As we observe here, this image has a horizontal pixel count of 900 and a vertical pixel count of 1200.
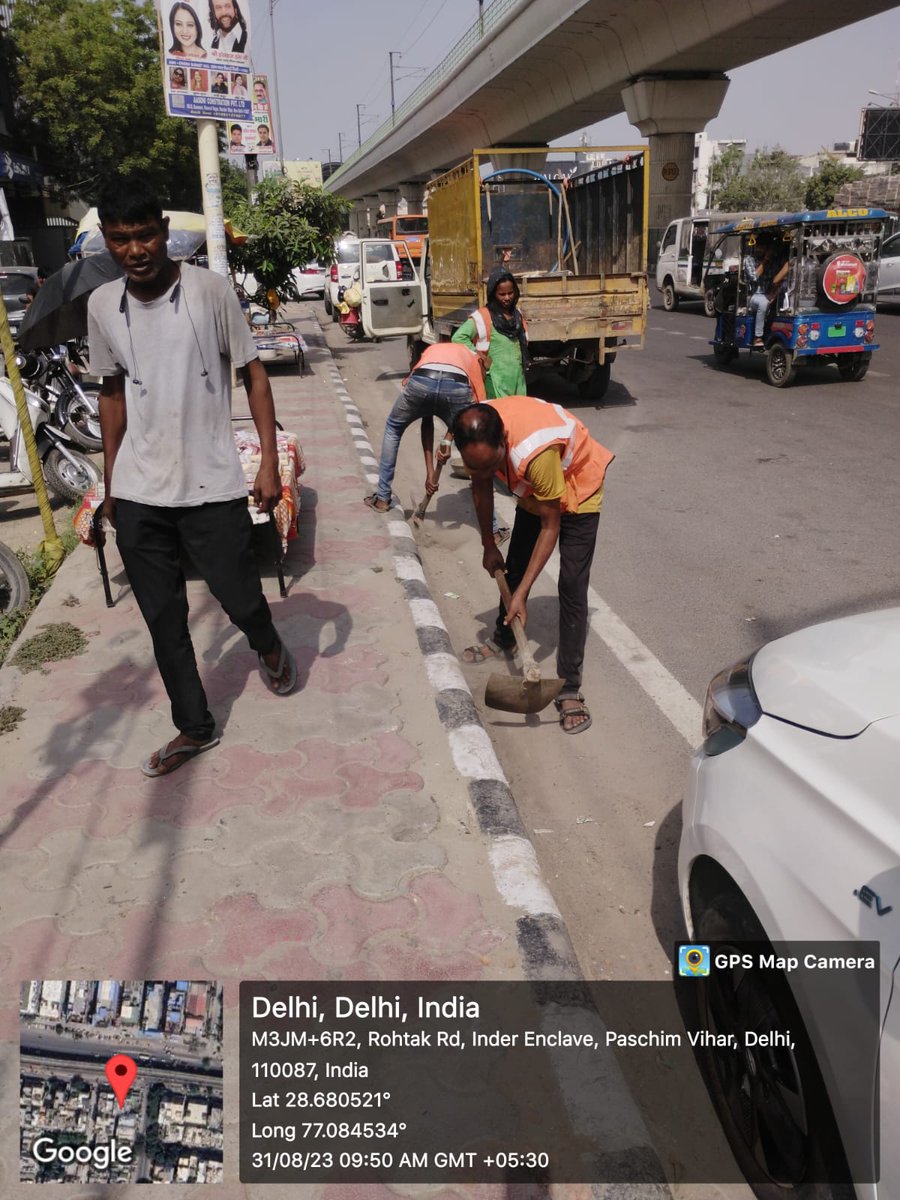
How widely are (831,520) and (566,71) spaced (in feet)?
86.2

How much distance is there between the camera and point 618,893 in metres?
2.99

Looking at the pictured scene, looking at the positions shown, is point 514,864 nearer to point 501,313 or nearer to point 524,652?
point 524,652

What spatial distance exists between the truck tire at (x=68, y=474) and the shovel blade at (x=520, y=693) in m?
4.71

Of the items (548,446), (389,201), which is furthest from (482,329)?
(389,201)

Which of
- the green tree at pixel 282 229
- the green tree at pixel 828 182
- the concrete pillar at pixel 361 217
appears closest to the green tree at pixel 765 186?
the green tree at pixel 828 182

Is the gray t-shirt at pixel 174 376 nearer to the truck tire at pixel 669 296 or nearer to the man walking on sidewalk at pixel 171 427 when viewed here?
the man walking on sidewalk at pixel 171 427

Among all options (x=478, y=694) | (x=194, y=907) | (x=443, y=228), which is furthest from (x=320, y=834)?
(x=443, y=228)

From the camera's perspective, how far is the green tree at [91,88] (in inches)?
1148

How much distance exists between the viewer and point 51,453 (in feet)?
24.0

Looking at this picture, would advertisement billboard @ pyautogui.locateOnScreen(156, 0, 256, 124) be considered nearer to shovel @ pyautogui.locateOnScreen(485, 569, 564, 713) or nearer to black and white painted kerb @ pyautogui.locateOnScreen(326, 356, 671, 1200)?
black and white painted kerb @ pyautogui.locateOnScreen(326, 356, 671, 1200)

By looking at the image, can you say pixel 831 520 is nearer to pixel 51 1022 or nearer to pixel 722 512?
pixel 722 512

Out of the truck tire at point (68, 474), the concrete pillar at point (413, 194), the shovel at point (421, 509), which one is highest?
the concrete pillar at point (413, 194)

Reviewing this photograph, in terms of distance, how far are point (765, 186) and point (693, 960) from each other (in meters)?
65.4

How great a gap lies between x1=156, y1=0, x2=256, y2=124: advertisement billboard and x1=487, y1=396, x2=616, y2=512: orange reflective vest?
8.52 meters
